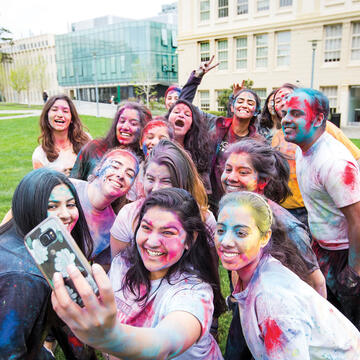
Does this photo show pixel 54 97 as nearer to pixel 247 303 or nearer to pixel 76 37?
pixel 247 303

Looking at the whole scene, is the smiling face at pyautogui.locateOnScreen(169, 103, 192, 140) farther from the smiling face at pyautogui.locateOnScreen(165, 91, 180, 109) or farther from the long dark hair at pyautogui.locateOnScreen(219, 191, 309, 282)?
the long dark hair at pyautogui.locateOnScreen(219, 191, 309, 282)

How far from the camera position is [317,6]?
22438 millimetres

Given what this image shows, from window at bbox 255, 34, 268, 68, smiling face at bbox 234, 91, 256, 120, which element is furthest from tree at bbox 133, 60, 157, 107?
smiling face at bbox 234, 91, 256, 120

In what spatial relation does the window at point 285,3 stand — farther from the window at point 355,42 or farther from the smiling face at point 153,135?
the smiling face at point 153,135

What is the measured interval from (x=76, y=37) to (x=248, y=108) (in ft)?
186

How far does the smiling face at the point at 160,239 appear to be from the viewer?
1.77 m

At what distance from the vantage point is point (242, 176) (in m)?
2.28

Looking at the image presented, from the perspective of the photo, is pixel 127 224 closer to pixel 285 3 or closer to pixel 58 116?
pixel 58 116

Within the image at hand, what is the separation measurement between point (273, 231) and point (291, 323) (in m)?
0.62

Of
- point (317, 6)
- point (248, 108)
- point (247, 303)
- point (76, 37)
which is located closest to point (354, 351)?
point (247, 303)

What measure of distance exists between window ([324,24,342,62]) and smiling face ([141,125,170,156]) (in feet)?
74.6

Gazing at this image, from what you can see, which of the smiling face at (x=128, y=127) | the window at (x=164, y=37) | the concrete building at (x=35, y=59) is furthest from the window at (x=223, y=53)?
the concrete building at (x=35, y=59)

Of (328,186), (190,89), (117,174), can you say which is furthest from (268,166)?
(190,89)

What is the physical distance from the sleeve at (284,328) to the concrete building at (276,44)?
21071mm
